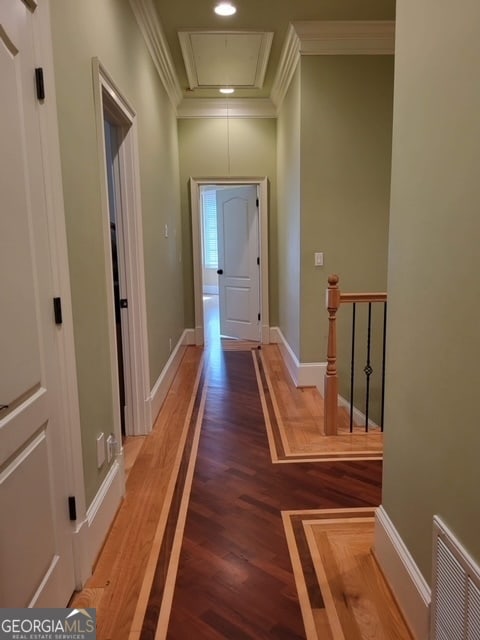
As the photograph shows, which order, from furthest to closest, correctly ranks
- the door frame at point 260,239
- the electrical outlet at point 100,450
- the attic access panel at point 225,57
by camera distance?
the door frame at point 260,239
the attic access panel at point 225,57
the electrical outlet at point 100,450

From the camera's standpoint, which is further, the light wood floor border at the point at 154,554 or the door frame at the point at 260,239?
the door frame at the point at 260,239

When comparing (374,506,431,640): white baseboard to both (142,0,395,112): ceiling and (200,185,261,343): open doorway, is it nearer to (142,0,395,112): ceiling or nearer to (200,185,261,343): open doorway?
(142,0,395,112): ceiling

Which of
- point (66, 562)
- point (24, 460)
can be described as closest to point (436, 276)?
point (24, 460)

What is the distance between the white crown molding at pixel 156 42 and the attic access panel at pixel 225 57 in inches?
6.2

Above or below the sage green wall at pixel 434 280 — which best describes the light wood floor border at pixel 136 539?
below

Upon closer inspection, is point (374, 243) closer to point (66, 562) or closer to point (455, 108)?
point (455, 108)

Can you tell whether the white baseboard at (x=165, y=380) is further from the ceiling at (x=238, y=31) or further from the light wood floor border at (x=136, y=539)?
the ceiling at (x=238, y=31)

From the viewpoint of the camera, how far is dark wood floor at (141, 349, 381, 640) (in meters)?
1.63

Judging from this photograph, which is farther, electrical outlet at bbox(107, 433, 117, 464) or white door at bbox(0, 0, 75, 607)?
electrical outlet at bbox(107, 433, 117, 464)

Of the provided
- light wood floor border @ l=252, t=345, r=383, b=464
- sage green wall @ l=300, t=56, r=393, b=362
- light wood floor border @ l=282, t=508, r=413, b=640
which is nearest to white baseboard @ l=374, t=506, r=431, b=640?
light wood floor border @ l=282, t=508, r=413, b=640

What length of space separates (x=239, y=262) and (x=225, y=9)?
10.5 feet

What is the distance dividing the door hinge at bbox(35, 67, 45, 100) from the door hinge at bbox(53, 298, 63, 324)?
2.22ft

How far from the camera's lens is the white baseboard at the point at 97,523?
178 centimetres

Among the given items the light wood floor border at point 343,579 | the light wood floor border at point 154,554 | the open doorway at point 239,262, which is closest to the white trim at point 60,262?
the light wood floor border at point 154,554
